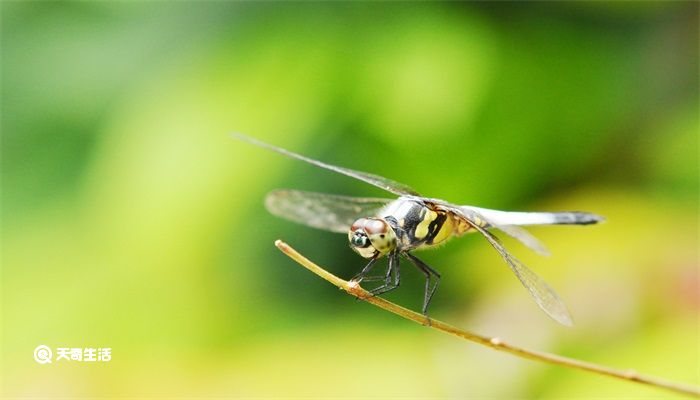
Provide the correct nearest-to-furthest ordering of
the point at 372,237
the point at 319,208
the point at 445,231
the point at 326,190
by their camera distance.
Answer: the point at 372,237
the point at 445,231
the point at 319,208
the point at 326,190

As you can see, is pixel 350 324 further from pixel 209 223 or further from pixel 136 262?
pixel 136 262

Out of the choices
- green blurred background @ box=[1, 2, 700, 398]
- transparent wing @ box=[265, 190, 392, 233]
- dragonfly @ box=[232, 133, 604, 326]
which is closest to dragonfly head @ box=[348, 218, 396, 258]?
dragonfly @ box=[232, 133, 604, 326]

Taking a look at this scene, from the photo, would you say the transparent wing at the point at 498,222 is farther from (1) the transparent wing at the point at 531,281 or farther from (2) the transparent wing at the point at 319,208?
(2) the transparent wing at the point at 319,208

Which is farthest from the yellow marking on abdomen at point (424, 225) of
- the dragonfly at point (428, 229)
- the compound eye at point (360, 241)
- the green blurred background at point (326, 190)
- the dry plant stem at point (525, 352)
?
the green blurred background at point (326, 190)

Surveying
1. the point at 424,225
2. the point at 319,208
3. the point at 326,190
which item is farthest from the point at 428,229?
the point at 326,190

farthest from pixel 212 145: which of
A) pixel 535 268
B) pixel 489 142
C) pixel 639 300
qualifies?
pixel 639 300

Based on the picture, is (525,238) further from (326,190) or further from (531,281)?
(326,190)
